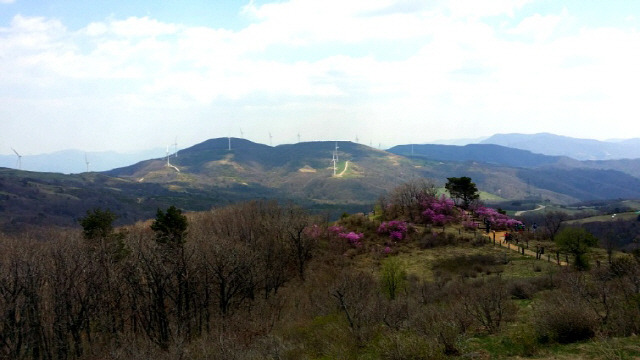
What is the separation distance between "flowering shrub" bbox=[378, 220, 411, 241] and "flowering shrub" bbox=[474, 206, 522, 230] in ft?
55.8

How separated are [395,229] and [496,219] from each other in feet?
68.4

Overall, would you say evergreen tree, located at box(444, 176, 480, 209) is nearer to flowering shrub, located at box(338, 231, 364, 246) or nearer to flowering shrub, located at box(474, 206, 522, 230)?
flowering shrub, located at box(474, 206, 522, 230)

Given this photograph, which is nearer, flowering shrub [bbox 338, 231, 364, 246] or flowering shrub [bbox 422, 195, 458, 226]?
flowering shrub [bbox 338, 231, 364, 246]

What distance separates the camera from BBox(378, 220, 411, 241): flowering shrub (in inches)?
2420

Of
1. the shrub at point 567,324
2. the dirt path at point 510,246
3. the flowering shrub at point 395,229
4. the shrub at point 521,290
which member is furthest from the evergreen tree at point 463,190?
the shrub at point 567,324

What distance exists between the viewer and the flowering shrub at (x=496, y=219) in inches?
2640

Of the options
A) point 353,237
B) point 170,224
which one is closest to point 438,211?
point 353,237

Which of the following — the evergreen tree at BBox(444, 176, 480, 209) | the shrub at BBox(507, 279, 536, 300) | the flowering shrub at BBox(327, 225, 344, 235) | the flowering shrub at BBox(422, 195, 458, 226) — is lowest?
the flowering shrub at BBox(327, 225, 344, 235)

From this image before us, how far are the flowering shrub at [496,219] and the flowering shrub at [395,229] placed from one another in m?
17.0

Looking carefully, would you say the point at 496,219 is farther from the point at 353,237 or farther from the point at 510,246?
the point at 353,237

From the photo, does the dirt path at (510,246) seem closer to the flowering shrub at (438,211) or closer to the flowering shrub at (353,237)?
the flowering shrub at (438,211)

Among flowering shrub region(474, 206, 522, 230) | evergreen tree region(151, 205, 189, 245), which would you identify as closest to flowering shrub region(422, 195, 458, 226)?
flowering shrub region(474, 206, 522, 230)

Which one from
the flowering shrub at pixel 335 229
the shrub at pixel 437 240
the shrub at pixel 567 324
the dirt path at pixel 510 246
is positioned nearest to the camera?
Result: the shrub at pixel 567 324

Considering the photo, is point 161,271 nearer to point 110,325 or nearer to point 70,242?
point 110,325
